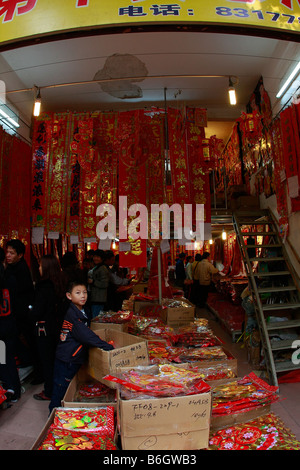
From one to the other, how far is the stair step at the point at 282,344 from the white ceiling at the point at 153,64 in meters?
3.92

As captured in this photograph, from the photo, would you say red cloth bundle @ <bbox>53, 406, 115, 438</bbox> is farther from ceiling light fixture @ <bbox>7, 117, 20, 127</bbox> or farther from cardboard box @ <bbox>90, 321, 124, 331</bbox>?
ceiling light fixture @ <bbox>7, 117, 20, 127</bbox>

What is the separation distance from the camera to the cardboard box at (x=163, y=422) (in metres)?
1.50

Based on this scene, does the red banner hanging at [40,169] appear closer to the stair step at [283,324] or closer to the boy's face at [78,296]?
the boy's face at [78,296]

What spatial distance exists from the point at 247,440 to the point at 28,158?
18.7ft

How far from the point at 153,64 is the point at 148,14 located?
4.14 meters

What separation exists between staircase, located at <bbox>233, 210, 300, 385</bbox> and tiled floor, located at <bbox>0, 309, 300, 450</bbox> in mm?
295

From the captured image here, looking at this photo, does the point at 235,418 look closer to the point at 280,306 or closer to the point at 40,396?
the point at 40,396

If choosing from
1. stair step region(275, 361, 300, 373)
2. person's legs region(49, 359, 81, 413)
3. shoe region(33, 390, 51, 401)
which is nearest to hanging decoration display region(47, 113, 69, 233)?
shoe region(33, 390, 51, 401)

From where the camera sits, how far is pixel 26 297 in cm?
416

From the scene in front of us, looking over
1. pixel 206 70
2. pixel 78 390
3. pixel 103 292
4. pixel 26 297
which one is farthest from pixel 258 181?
pixel 78 390

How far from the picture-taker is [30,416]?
131 inches

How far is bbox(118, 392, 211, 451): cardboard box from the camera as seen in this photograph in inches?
59.2

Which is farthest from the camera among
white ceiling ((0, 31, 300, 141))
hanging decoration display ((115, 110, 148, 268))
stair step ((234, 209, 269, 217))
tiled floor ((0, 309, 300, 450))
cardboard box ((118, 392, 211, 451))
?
stair step ((234, 209, 269, 217))

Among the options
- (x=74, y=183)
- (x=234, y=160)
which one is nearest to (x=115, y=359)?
(x=74, y=183)
